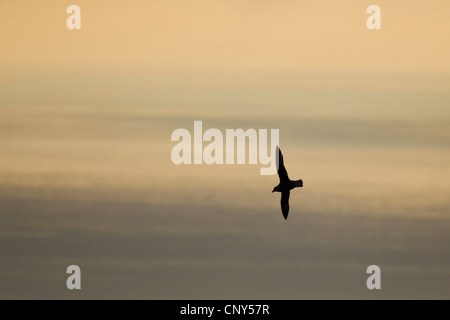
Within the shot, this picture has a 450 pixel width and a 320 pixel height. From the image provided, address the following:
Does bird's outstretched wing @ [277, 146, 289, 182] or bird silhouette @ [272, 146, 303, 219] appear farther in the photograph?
bird silhouette @ [272, 146, 303, 219]

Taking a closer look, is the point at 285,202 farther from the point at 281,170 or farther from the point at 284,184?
the point at 281,170

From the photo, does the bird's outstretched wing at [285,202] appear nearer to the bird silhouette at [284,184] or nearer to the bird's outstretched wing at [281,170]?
the bird silhouette at [284,184]

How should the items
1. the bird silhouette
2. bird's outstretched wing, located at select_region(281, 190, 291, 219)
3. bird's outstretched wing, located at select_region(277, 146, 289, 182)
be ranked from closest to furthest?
bird's outstretched wing, located at select_region(277, 146, 289, 182) < the bird silhouette < bird's outstretched wing, located at select_region(281, 190, 291, 219)

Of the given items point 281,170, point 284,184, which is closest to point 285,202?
point 284,184

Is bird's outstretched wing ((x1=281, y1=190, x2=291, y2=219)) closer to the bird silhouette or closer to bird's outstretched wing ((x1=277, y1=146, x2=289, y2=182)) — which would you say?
the bird silhouette

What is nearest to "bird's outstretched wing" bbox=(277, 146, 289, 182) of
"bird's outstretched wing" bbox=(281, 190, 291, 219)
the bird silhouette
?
the bird silhouette

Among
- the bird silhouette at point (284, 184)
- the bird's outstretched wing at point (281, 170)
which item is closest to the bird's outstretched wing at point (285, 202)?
the bird silhouette at point (284, 184)

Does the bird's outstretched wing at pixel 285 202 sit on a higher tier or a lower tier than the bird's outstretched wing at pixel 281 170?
lower
